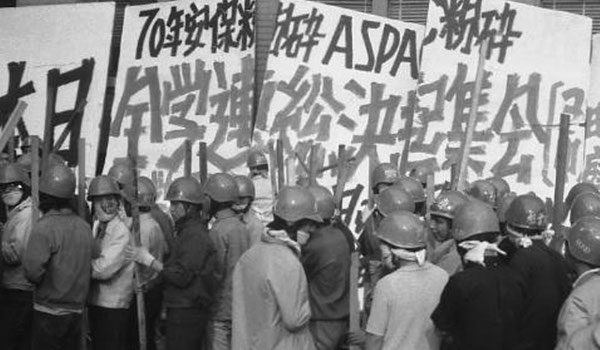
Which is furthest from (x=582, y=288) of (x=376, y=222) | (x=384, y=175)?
(x=384, y=175)

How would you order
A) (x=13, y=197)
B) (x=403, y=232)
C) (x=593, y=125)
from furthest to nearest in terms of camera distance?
(x=593, y=125)
(x=13, y=197)
(x=403, y=232)

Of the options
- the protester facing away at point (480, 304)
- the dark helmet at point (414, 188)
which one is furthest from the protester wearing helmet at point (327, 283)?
the protester facing away at point (480, 304)

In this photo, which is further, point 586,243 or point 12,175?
point 12,175

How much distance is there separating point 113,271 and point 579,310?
12.6 ft

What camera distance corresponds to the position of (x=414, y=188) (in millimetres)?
10031

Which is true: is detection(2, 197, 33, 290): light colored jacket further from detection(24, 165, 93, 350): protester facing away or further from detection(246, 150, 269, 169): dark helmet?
detection(246, 150, 269, 169): dark helmet

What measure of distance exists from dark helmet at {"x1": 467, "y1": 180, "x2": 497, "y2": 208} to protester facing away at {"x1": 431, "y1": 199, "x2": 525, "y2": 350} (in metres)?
3.73

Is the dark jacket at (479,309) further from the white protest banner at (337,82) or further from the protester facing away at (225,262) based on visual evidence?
the white protest banner at (337,82)

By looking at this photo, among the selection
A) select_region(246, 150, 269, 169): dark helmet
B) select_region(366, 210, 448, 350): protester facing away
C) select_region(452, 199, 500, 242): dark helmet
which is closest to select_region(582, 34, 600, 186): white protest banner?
select_region(246, 150, 269, 169): dark helmet

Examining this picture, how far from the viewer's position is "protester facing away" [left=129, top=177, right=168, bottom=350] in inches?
360

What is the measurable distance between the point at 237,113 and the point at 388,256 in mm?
7603

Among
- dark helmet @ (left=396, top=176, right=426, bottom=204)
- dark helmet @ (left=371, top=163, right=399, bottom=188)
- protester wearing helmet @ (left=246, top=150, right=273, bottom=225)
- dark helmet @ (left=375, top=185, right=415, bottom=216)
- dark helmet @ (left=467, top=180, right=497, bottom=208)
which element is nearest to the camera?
dark helmet @ (left=375, top=185, right=415, bottom=216)

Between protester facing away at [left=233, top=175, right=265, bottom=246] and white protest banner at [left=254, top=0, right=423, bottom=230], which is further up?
white protest banner at [left=254, top=0, right=423, bottom=230]

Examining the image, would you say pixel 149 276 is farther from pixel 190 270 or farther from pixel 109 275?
pixel 190 270
